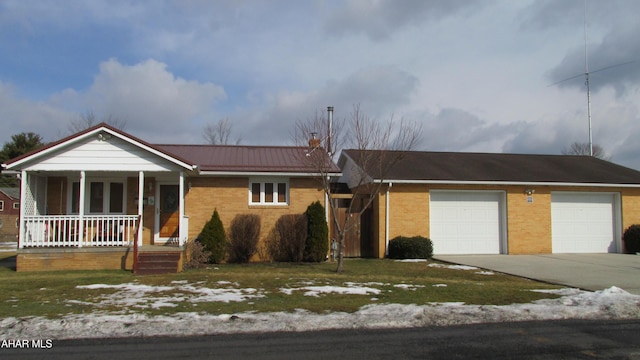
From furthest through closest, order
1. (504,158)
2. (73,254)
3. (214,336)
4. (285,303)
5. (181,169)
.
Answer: (504,158) < (181,169) < (73,254) < (285,303) < (214,336)

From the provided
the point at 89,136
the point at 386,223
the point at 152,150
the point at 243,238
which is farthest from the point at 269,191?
the point at 89,136

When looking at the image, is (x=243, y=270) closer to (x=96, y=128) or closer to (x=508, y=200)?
(x=96, y=128)

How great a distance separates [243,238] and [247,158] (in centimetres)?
320

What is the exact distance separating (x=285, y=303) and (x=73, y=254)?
8220 mm

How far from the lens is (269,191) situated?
689 inches

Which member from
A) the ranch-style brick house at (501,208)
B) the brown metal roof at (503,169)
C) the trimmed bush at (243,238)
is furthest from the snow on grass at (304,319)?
the brown metal roof at (503,169)

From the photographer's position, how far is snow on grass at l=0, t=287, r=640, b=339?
705 centimetres

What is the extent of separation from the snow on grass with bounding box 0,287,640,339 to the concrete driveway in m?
2.80

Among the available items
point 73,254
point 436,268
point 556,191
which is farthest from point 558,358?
point 556,191

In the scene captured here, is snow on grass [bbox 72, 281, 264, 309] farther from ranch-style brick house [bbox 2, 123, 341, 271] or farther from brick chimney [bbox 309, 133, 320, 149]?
brick chimney [bbox 309, 133, 320, 149]

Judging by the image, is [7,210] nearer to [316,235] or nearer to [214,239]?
[214,239]

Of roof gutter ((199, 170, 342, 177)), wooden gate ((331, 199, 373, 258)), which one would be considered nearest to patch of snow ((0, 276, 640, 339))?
roof gutter ((199, 170, 342, 177))

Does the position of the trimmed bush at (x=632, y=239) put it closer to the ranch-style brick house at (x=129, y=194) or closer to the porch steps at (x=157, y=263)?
the ranch-style brick house at (x=129, y=194)

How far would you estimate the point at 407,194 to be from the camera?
61.2ft
